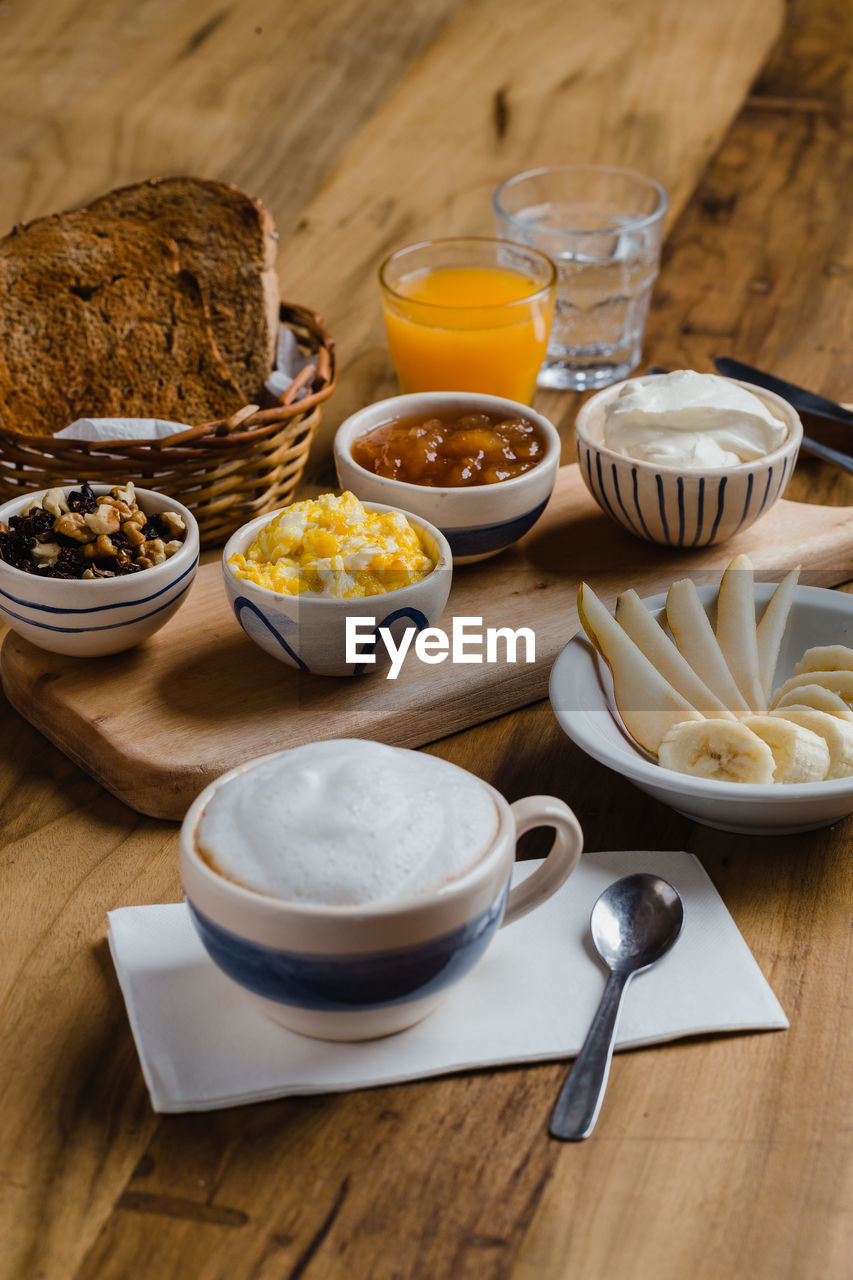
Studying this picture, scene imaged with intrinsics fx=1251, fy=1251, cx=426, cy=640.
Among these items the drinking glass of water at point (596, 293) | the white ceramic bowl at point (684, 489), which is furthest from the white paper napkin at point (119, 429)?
the drinking glass of water at point (596, 293)

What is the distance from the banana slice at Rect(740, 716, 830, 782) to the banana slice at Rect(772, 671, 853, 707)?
126 millimetres

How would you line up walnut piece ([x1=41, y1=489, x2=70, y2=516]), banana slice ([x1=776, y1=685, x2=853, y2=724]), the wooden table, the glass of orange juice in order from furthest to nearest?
the glass of orange juice, walnut piece ([x1=41, y1=489, x2=70, y2=516]), banana slice ([x1=776, y1=685, x2=853, y2=724]), the wooden table

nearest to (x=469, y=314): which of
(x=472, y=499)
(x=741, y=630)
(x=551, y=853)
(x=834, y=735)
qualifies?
(x=472, y=499)

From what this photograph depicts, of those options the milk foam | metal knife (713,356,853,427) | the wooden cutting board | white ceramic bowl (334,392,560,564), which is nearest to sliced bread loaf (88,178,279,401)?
white ceramic bowl (334,392,560,564)

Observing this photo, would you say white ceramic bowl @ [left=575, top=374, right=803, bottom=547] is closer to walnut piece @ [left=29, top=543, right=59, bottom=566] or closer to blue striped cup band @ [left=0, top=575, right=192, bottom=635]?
blue striped cup band @ [left=0, top=575, right=192, bottom=635]

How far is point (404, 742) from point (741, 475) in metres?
0.54

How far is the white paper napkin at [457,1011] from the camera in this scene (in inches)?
38.6

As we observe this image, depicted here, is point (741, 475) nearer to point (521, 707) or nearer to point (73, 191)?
point (521, 707)

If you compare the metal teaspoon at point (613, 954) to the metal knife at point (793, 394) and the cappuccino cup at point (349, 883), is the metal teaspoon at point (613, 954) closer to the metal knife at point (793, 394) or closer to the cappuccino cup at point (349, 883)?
the cappuccino cup at point (349, 883)

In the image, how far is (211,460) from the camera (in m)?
1.62

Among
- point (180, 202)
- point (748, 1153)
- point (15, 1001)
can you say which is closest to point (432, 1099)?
point (748, 1153)

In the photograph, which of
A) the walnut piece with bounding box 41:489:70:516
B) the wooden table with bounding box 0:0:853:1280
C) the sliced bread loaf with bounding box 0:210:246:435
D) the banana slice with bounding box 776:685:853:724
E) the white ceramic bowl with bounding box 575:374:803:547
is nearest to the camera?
the wooden table with bounding box 0:0:853:1280

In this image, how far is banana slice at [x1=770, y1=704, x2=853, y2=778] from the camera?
3.74 feet

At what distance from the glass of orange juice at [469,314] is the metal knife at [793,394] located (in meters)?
0.30
